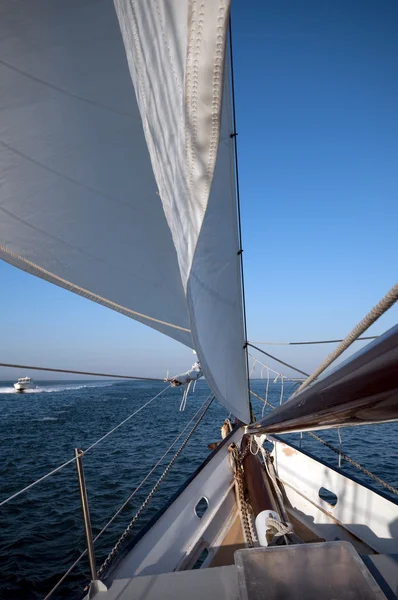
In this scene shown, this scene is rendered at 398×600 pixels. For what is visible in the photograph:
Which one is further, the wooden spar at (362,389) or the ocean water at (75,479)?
the ocean water at (75,479)

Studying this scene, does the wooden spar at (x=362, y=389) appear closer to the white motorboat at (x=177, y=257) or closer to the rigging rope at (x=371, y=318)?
the white motorboat at (x=177, y=257)

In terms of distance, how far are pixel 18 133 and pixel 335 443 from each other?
15227 mm

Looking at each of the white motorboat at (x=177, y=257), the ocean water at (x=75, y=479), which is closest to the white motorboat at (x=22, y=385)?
the ocean water at (x=75, y=479)

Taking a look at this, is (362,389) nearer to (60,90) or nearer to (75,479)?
(60,90)

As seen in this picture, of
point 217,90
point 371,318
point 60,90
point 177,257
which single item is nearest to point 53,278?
point 177,257

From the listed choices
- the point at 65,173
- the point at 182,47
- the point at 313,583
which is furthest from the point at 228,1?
the point at 65,173

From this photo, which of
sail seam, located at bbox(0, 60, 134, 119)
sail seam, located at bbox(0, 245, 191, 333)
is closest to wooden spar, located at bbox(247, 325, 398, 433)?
sail seam, located at bbox(0, 245, 191, 333)

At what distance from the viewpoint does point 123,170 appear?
2920 millimetres

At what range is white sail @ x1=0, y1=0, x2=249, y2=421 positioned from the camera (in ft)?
3.60

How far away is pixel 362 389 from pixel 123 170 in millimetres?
2780

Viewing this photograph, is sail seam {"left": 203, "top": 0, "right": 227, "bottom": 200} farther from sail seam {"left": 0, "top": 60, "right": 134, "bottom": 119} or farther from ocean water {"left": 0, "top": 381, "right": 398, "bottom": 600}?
ocean water {"left": 0, "top": 381, "right": 398, "bottom": 600}

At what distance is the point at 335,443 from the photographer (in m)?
13.7

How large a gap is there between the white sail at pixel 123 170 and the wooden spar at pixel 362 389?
0.73 m

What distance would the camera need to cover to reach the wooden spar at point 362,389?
0.65 meters
